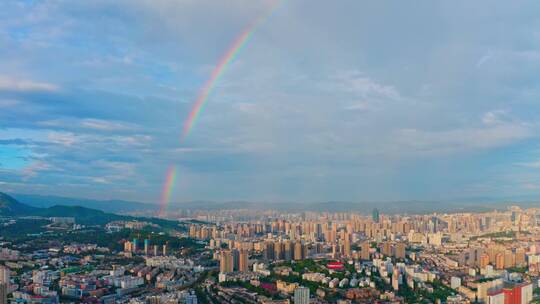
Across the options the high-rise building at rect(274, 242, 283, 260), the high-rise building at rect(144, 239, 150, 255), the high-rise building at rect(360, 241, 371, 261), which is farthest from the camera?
the high-rise building at rect(144, 239, 150, 255)

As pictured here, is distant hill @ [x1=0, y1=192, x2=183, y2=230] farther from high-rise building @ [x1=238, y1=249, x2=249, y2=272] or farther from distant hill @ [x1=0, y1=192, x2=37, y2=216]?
high-rise building @ [x1=238, y1=249, x2=249, y2=272]

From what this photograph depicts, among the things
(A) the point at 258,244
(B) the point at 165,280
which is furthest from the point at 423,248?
(B) the point at 165,280

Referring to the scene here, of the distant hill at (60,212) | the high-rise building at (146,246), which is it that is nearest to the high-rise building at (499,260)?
the high-rise building at (146,246)

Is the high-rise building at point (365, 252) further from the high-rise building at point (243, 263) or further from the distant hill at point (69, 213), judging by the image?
the distant hill at point (69, 213)

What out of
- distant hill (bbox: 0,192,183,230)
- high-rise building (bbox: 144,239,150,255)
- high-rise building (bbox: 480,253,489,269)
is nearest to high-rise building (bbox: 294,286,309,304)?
high-rise building (bbox: 480,253,489,269)

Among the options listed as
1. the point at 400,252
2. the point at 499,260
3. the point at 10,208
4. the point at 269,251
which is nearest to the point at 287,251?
the point at 269,251

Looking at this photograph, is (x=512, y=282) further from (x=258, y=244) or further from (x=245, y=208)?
(x=245, y=208)

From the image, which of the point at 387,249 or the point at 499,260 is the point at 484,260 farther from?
the point at 387,249

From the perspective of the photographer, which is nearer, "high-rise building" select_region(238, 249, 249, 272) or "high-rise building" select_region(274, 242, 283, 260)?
"high-rise building" select_region(238, 249, 249, 272)

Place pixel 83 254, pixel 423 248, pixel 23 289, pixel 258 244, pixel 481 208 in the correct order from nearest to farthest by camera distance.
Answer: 1. pixel 23 289
2. pixel 83 254
3. pixel 258 244
4. pixel 423 248
5. pixel 481 208
